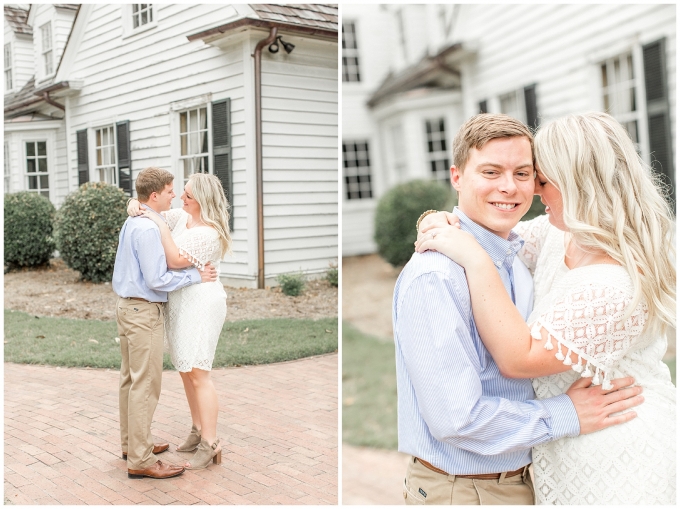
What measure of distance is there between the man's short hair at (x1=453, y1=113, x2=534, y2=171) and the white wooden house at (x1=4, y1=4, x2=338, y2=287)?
1440 millimetres

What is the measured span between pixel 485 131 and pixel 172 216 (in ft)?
5.38

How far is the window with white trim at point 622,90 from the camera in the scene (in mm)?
6742

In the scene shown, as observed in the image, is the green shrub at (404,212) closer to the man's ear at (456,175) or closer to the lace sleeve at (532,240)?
the lace sleeve at (532,240)

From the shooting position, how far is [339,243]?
3.29 metres

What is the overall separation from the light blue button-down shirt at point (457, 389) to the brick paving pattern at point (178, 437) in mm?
1233

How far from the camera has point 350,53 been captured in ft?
43.8

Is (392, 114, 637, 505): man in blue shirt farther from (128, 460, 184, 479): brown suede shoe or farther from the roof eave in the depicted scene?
→ the roof eave

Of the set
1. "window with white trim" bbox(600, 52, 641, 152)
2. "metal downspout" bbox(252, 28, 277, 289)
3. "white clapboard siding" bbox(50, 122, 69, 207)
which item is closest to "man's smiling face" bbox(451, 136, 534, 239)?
"metal downspout" bbox(252, 28, 277, 289)

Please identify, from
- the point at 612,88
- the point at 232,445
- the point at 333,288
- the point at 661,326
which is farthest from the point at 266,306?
the point at 612,88

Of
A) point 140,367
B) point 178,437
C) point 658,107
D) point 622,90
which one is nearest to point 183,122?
point 140,367

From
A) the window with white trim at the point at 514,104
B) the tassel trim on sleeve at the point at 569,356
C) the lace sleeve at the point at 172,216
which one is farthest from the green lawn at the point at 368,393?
the window with white trim at the point at 514,104

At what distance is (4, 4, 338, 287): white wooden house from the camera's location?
3162 millimetres

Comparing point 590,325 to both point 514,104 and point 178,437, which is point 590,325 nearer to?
point 178,437

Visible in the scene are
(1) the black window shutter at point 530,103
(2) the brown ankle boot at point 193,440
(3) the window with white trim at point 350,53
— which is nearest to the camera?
(2) the brown ankle boot at point 193,440
